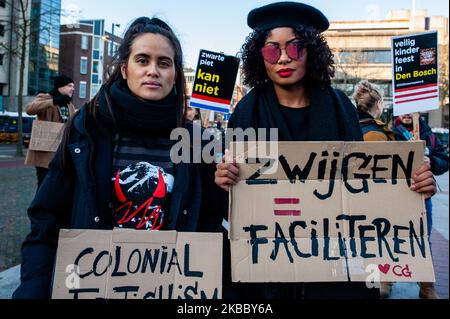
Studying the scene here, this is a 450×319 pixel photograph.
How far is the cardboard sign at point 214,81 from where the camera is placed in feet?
18.8

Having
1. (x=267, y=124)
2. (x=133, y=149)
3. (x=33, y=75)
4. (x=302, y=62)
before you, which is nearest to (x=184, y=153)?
(x=133, y=149)

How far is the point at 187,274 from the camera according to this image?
4.88 ft

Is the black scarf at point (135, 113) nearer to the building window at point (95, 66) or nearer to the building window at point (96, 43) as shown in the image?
the building window at point (95, 66)

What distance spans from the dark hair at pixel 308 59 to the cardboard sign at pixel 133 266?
0.99 m

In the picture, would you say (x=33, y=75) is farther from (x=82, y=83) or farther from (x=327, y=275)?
(x=327, y=275)

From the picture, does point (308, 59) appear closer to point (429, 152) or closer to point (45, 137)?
→ point (429, 152)

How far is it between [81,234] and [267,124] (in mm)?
895

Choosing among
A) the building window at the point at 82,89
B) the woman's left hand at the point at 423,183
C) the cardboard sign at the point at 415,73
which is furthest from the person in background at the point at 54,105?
the building window at the point at 82,89

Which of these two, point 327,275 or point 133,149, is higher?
point 133,149

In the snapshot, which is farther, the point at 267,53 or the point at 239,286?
the point at 267,53

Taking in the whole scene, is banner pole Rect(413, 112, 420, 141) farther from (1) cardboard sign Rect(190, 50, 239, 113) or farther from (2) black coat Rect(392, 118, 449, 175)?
(1) cardboard sign Rect(190, 50, 239, 113)

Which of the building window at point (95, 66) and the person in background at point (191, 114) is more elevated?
the building window at point (95, 66)

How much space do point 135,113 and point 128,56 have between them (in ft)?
0.94

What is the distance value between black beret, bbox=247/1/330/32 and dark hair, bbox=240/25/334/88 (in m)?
0.04
